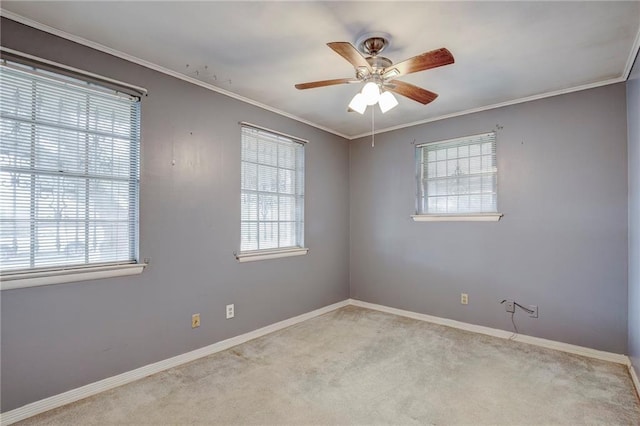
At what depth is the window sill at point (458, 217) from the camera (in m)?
3.45

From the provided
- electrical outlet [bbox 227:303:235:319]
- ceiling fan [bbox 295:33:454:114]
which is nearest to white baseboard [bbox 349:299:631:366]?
electrical outlet [bbox 227:303:235:319]

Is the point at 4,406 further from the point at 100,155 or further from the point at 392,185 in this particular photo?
the point at 392,185

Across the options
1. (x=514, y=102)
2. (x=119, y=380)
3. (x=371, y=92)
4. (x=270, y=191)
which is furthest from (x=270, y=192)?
(x=514, y=102)

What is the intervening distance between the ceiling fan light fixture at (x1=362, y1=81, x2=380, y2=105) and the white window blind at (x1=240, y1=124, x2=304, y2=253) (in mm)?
1565

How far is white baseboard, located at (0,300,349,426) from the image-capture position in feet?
6.50

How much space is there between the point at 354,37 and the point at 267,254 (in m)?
2.21

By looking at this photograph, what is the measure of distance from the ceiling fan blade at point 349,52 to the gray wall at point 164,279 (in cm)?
160

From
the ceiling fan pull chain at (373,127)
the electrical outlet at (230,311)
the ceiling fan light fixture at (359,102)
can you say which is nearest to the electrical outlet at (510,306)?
the ceiling fan pull chain at (373,127)

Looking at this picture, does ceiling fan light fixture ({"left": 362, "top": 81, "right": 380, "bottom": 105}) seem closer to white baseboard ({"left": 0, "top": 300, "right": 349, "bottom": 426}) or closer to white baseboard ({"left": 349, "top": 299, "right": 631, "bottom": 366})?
white baseboard ({"left": 0, "top": 300, "right": 349, "bottom": 426})

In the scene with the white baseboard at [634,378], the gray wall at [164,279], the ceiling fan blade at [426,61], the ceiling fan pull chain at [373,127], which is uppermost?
the ceiling fan pull chain at [373,127]

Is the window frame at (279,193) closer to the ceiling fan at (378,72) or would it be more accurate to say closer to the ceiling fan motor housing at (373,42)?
the ceiling fan at (378,72)

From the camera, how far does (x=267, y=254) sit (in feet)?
11.4

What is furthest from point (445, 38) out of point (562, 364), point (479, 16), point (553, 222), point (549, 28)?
point (562, 364)

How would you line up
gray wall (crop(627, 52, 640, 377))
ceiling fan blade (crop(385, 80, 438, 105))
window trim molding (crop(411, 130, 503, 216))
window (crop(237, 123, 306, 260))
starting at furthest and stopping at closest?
1. window trim molding (crop(411, 130, 503, 216))
2. window (crop(237, 123, 306, 260))
3. gray wall (crop(627, 52, 640, 377))
4. ceiling fan blade (crop(385, 80, 438, 105))
